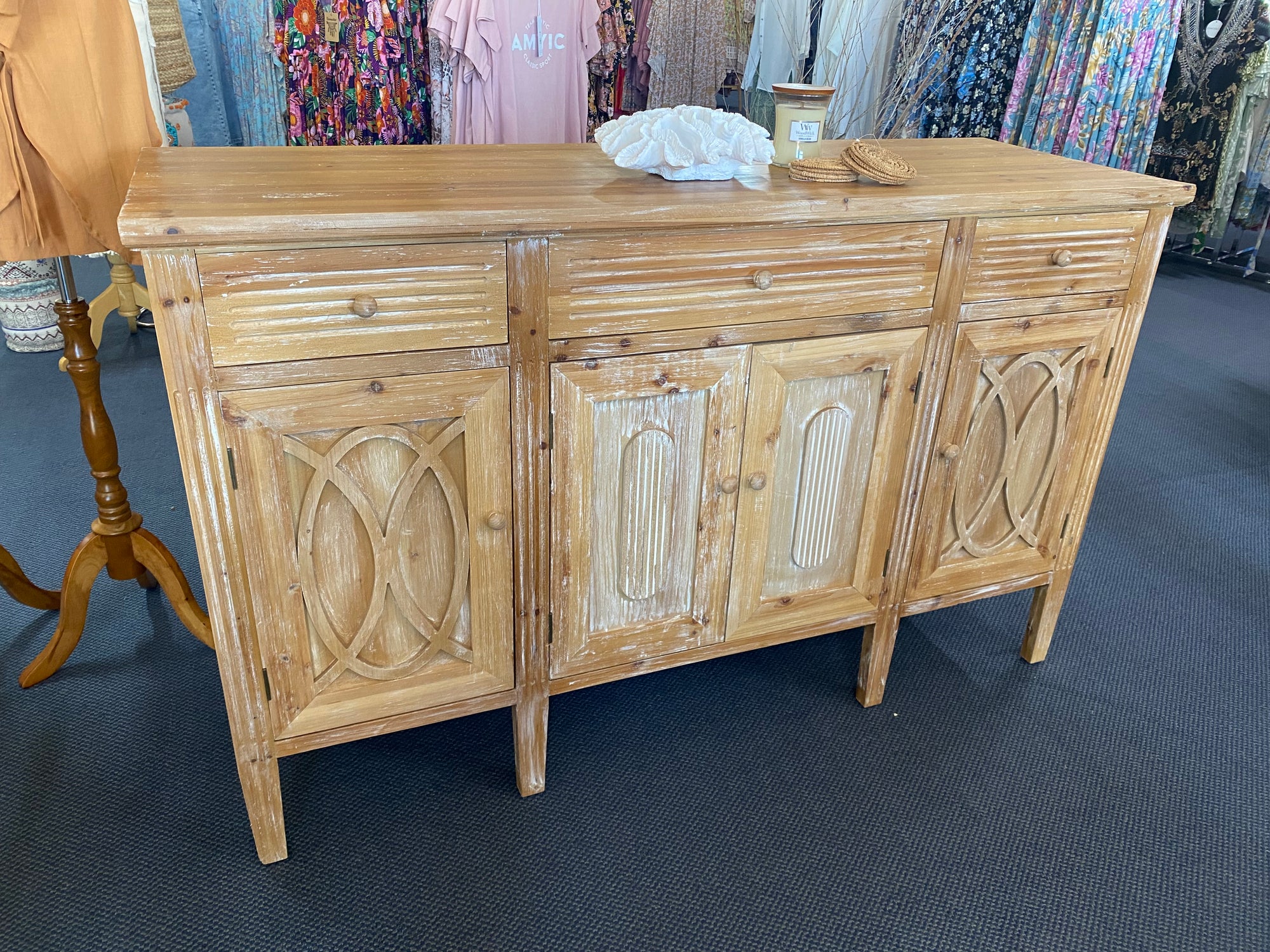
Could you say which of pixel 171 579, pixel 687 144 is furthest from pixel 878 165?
pixel 171 579

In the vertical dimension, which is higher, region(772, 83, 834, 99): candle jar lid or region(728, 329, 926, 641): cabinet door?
region(772, 83, 834, 99): candle jar lid

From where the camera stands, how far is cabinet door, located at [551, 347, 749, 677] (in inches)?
53.9

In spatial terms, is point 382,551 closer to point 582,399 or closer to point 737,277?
point 582,399

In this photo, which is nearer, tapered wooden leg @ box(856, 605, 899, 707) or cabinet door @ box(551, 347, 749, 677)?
cabinet door @ box(551, 347, 749, 677)

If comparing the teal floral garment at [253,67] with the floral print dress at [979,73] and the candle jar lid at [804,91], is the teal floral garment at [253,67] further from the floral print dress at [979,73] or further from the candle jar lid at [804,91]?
the floral print dress at [979,73]

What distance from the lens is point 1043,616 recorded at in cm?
196

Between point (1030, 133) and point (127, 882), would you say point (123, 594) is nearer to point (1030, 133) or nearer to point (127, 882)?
point (127, 882)

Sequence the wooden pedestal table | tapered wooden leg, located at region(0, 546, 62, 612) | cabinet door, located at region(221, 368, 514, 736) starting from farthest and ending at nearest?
tapered wooden leg, located at region(0, 546, 62, 612)
the wooden pedestal table
cabinet door, located at region(221, 368, 514, 736)

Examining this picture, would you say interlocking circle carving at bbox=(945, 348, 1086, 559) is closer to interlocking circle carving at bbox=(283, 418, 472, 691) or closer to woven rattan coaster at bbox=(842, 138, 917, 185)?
woven rattan coaster at bbox=(842, 138, 917, 185)

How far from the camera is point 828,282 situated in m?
1.41

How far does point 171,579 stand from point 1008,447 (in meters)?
1.64

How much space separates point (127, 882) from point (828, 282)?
1.42 m

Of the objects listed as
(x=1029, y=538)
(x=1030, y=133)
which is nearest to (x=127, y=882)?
(x=1029, y=538)

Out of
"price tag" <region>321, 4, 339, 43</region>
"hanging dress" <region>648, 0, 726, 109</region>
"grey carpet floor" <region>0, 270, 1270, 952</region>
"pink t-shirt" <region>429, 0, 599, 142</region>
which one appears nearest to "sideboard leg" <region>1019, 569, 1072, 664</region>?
"grey carpet floor" <region>0, 270, 1270, 952</region>
